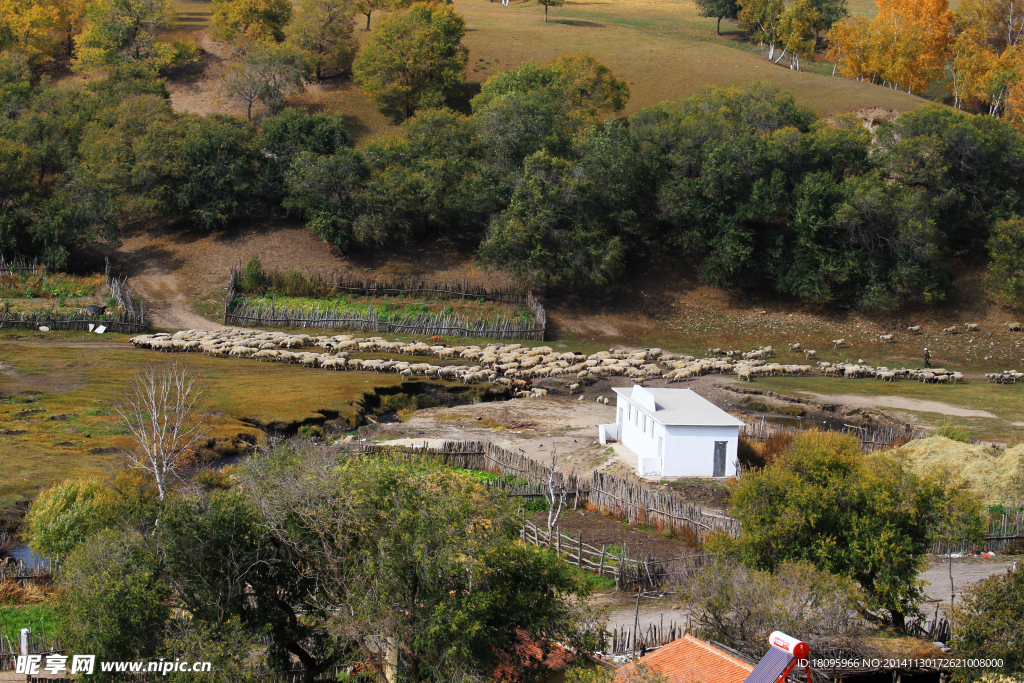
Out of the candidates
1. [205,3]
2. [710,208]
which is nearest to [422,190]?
→ [710,208]

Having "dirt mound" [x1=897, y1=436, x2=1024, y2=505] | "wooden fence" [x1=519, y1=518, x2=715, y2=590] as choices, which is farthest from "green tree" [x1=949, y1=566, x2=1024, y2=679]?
"dirt mound" [x1=897, y1=436, x2=1024, y2=505]

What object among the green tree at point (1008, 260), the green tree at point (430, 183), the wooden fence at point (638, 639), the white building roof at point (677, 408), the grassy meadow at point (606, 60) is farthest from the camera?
the grassy meadow at point (606, 60)

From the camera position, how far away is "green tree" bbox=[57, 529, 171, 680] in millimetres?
14836

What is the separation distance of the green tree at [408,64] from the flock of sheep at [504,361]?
33.7 meters

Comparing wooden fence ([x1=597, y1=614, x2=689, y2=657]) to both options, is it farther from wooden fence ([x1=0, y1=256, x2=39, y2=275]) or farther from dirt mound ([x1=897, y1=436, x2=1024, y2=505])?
wooden fence ([x1=0, y1=256, x2=39, y2=275])

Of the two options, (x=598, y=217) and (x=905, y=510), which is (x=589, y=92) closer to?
(x=598, y=217)

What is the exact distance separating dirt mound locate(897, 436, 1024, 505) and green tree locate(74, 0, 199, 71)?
250 feet

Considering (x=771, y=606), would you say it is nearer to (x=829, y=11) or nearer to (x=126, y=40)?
(x=126, y=40)

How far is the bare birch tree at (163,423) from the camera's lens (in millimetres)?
25484

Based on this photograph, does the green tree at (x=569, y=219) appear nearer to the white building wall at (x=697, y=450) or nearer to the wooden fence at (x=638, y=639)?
the white building wall at (x=697, y=450)

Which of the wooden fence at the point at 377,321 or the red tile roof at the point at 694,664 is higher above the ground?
the red tile roof at the point at 694,664

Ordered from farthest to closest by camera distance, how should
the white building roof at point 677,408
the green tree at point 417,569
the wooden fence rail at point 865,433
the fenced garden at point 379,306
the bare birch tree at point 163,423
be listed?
the fenced garden at point 379,306 → the wooden fence rail at point 865,433 → the white building roof at point 677,408 → the bare birch tree at point 163,423 → the green tree at point 417,569

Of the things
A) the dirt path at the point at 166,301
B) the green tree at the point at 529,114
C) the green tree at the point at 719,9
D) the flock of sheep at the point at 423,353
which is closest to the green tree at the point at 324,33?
the green tree at the point at 529,114

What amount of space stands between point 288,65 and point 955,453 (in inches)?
2597
